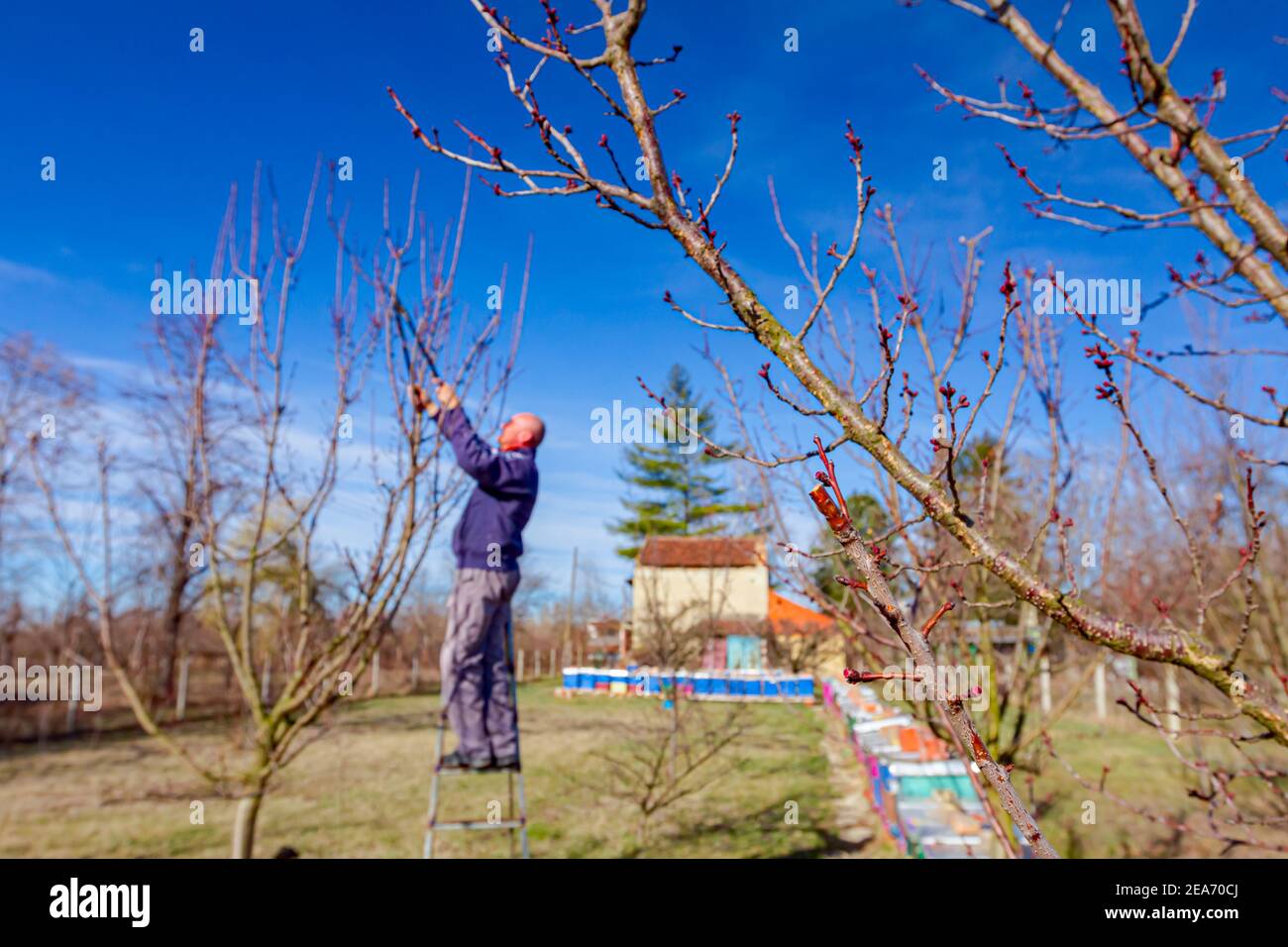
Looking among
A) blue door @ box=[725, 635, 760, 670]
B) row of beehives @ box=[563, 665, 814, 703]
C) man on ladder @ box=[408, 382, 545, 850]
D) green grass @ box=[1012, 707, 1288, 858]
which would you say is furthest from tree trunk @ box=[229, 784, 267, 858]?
blue door @ box=[725, 635, 760, 670]

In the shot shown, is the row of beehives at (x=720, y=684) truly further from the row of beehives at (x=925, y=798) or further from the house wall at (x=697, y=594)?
the row of beehives at (x=925, y=798)

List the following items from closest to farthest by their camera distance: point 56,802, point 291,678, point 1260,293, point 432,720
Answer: point 1260,293, point 291,678, point 56,802, point 432,720

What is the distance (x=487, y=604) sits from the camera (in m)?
4.26

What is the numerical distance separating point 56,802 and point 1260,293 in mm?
12224

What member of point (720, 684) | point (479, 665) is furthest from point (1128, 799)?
point (720, 684)

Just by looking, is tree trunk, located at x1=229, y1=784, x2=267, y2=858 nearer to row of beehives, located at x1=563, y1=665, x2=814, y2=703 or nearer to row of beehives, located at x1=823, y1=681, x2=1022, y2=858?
row of beehives, located at x1=823, y1=681, x2=1022, y2=858

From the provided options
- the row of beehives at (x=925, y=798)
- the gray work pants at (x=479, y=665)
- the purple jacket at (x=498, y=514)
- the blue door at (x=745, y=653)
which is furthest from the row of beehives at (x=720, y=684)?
the purple jacket at (x=498, y=514)

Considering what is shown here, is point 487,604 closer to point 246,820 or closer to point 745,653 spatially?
point 246,820

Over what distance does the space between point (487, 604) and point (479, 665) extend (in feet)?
1.27

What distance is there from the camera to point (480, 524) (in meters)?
4.21

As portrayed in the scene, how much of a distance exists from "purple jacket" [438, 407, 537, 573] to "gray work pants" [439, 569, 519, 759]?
0.09 meters

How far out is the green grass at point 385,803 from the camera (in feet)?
24.7
